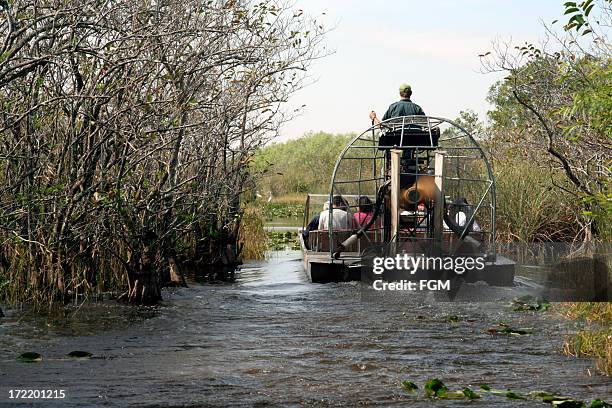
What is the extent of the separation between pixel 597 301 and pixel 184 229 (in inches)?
234

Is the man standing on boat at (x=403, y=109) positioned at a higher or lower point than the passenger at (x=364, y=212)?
higher

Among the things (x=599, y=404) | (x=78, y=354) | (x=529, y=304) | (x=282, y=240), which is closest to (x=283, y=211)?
(x=282, y=240)

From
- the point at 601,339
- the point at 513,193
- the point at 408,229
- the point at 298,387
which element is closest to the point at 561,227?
the point at 513,193

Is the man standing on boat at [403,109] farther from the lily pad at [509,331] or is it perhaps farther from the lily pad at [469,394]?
the lily pad at [469,394]

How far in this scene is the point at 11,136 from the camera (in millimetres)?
12859

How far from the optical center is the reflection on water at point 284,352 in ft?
29.8

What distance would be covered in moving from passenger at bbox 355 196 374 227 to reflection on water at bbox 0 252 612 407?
6.54 ft

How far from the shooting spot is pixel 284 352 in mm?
11078

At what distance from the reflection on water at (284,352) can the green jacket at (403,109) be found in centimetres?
330

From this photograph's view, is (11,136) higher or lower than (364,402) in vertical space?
higher

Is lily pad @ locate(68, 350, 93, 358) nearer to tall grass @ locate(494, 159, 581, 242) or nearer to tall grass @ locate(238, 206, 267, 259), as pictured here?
tall grass @ locate(238, 206, 267, 259)

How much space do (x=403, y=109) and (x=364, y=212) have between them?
2.15m

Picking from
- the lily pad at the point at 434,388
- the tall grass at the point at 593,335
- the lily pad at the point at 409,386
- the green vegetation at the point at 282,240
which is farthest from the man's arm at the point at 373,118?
the green vegetation at the point at 282,240

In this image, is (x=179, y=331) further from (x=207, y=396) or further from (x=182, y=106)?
(x=207, y=396)
